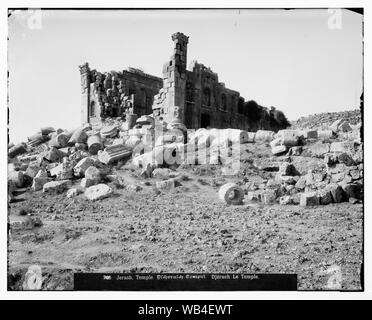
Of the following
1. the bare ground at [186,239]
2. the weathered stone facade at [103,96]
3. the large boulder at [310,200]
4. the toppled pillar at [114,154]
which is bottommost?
the bare ground at [186,239]

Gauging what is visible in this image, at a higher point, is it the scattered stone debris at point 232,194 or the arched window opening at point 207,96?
the arched window opening at point 207,96

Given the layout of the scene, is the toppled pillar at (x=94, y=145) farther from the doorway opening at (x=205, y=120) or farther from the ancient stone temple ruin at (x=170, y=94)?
the doorway opening at (x=205, y=120)

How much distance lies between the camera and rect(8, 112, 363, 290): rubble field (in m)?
7.40

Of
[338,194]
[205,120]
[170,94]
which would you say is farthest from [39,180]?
[205,120]

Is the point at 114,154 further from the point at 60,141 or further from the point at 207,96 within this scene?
the point at 207,96

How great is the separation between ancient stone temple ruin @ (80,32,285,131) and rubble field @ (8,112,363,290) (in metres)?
5.78

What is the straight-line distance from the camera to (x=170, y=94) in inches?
708

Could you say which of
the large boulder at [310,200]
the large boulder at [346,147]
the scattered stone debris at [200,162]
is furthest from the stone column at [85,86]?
the large boulder at [310,200]

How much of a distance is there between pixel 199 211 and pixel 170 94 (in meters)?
10.0

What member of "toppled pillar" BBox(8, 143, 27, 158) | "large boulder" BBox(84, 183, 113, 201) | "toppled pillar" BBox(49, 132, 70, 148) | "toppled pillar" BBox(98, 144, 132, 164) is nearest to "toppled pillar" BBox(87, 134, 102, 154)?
"toppled pillar" BBox(98, 144, 132, 164)

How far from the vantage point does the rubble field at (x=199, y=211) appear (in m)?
7.40

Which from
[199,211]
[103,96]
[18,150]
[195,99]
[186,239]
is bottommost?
[186,239]

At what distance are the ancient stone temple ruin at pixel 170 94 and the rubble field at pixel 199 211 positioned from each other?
5.78 m
